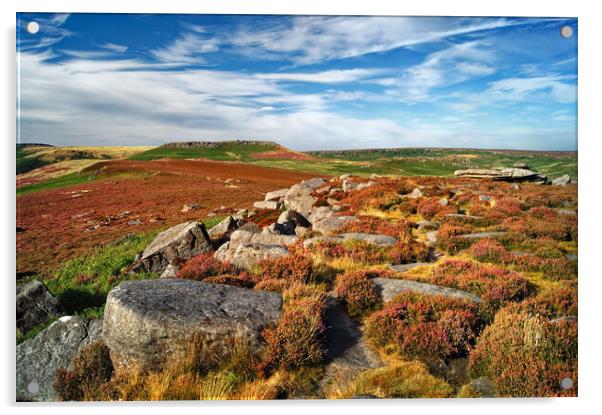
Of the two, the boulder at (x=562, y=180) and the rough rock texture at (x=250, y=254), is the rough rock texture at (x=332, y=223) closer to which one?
the rough rock texture at (x=250, y=254)

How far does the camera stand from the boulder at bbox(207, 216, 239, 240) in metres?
10.4

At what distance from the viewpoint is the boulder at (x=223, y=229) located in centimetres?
1044

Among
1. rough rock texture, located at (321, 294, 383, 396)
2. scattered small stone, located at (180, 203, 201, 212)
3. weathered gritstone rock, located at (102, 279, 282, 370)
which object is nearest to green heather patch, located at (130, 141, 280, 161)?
scattered small stone, located at (180, 203, 201, 212)

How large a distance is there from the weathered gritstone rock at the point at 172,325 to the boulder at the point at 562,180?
24.1 ft

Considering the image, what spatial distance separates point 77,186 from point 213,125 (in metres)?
3.43

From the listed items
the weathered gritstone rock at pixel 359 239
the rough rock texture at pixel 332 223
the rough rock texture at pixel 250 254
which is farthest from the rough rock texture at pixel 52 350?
the rough rock texture at pixel 332 223

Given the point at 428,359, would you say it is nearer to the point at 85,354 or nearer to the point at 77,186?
the point at 85,354

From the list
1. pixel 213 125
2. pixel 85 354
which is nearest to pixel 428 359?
pixel 85 354

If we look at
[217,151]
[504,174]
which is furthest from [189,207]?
[504,174]

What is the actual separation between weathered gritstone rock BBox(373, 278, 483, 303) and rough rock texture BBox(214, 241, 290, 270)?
7.13ft

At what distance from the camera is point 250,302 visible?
673cm

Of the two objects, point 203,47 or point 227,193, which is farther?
point 227,193

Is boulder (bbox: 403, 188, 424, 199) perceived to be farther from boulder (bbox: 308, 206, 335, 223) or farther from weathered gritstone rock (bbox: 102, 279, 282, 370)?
weathered gritstone rock (bbox: 102, 279, 282, 370)
